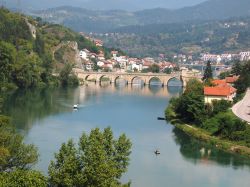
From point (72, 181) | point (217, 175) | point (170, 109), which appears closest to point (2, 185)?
point (72, 181)

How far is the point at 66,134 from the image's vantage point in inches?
1372

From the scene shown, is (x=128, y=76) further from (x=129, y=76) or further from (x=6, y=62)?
(x=6, y=62)

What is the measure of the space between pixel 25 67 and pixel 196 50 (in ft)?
441

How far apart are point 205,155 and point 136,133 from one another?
6875 millimetres

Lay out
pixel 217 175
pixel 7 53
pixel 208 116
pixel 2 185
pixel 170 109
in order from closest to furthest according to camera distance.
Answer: pixel 2 185 < pixel 217 175 < pixel 208 116 < pixel 170 109 < pixel 7 53

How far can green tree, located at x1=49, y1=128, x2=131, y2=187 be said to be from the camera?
60.4 ft

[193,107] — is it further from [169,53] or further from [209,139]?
[169,53]

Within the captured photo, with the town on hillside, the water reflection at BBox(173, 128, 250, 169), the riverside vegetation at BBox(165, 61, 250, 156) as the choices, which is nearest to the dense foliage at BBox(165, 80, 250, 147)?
the riverside vegetation at BBox(165, 61, 250, 156)

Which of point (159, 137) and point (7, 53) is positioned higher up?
point (7, 53)

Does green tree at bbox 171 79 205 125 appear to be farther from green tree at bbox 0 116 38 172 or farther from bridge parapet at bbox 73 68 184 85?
bridge parapet at bbox 73 68 184 85

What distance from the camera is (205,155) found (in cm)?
3131

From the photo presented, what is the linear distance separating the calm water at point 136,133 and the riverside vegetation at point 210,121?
0.70 m

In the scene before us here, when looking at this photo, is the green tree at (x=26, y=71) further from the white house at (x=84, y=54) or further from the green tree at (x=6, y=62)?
the white house at (x=84, y=54)

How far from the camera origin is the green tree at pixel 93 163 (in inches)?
725
